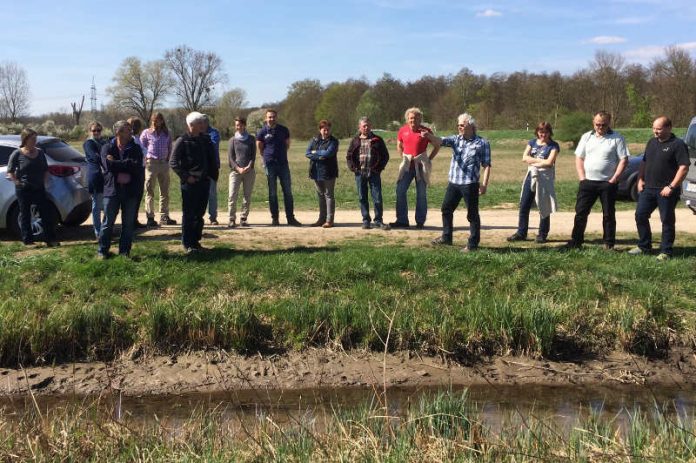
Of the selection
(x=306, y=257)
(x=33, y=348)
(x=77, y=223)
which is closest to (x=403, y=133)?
(x=306, y=257)

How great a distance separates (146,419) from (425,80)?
251 feet

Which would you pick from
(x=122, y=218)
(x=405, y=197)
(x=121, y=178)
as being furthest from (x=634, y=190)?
(x=121, y=178)

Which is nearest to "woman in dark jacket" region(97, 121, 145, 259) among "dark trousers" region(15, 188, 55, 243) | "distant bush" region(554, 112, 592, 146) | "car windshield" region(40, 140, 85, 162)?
"dark trousers" region(15, 188, 55, 243)

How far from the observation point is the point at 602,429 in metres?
4.96

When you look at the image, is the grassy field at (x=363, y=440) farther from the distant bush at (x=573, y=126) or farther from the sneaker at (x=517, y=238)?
the distant bush at (x=573, y=126)

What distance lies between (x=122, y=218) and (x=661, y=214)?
676 centimetres

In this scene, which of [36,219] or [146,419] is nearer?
[146,419]

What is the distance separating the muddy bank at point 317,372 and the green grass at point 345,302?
0.54 ft

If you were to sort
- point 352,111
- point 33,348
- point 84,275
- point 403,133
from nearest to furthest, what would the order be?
point 33,348, point 84,275, point 403,133, point 352,111

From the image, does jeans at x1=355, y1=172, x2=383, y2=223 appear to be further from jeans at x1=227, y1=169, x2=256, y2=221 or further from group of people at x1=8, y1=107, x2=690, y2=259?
jeans at x1=227, y1=169, x2=256, y2=221

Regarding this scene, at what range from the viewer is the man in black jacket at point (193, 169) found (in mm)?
9352

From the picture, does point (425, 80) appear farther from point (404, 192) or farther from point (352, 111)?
point (404, 192)

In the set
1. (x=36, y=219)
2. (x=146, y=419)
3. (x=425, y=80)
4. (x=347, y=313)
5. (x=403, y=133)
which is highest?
(x=425, y=80)

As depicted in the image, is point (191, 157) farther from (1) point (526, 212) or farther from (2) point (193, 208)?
(1) point (526, 212)
